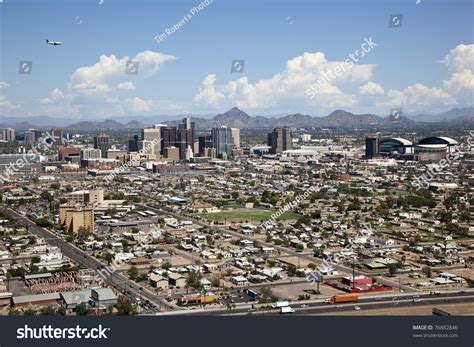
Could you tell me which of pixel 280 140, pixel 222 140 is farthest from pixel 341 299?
pixel 280 140

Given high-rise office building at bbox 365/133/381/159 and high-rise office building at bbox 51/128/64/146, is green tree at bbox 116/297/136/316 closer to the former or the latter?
high-rise office building at bbox 365/133/381/159

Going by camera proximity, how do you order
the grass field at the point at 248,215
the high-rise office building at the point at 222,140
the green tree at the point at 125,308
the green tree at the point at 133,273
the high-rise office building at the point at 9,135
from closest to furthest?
the green tree at the point at 125,308 → the green tree at the point at 133,273 → the grass field at the point at 248,215 → the high-rise office building at the point at 222,140 → the high-rise office building at the point at 9,135

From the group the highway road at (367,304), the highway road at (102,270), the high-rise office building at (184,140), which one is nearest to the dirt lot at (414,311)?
the highway road at (367,304)

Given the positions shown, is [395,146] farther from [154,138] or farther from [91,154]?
[91,154]

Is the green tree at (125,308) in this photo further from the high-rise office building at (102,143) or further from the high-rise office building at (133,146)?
the high-rise office building at (133,146)

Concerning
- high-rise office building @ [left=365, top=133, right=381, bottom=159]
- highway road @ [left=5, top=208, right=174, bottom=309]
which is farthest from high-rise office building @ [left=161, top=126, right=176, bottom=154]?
highway road @ [left=5, top=208, right=174, bottom=309]

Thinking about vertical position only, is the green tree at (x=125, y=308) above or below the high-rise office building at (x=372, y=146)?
below
